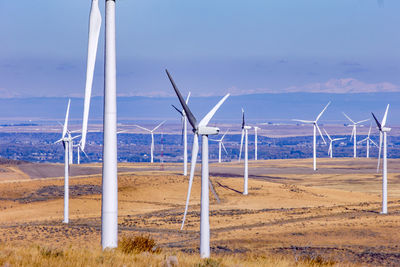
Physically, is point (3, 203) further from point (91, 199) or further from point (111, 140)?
point (111, 140)

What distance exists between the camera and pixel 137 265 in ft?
49.3

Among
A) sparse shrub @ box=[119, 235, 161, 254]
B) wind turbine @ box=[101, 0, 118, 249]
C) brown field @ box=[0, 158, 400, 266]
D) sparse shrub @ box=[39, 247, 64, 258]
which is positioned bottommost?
brown field @ box=[0, 158, 400, 266]

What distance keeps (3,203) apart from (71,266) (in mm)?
48360

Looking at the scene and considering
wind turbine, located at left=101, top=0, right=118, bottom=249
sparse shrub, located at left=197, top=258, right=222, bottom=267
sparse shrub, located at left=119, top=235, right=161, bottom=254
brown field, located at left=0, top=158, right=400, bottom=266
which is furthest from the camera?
brown field, located at left=0, top=158, right=400, bottom=266

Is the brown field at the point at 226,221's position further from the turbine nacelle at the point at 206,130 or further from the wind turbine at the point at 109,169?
the turbine nacelle at the point at 206,130

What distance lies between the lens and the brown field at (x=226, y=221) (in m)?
30.3

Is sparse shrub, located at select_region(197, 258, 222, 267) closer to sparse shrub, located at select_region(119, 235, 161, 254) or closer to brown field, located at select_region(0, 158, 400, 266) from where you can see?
brown field, located at select_region(0, 158, 400, 266)

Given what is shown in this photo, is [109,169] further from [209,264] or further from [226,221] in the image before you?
[226,221]

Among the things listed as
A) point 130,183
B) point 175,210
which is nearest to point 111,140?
point 175,210

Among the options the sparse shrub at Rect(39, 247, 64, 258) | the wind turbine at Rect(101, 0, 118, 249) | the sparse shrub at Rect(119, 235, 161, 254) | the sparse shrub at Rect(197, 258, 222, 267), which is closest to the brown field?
the sparse shrub at Rect(39, 247, 64, 258)

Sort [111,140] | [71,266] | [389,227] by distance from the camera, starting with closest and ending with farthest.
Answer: [71,266] → [111,140] → [389,227]

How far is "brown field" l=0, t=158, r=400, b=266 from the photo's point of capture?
30297mm

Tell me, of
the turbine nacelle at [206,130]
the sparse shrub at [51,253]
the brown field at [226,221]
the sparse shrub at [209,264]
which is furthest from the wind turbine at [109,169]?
the turbine nacelle at [206,130]

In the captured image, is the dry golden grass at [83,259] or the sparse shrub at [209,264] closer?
the dry golden grass at [83,259]
